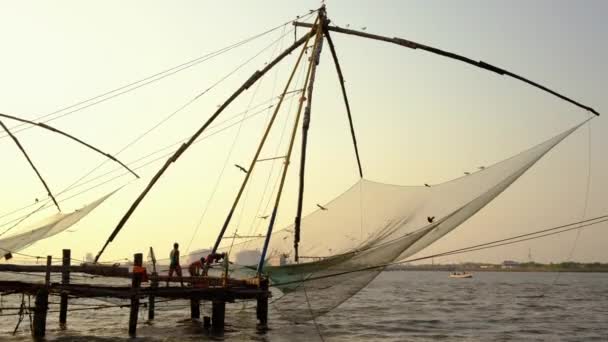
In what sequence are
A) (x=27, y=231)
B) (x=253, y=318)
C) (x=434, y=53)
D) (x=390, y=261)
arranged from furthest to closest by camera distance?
(x=253, y=318) → (x=27, y=231) → (x=434, y=53) → (x=390, y=261)

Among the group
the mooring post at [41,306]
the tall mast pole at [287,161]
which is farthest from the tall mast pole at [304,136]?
the mooring post at [41,306]

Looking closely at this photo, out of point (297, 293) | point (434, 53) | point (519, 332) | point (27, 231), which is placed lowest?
point (519, 332)

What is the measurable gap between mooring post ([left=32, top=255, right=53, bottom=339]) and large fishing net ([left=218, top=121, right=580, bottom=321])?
5.52m

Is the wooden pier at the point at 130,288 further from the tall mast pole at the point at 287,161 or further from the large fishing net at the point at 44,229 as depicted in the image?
the tall mast pole at the point at 287,161

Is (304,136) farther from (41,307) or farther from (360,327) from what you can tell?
(360,327)

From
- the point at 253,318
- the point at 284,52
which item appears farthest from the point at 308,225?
the point at 253,318

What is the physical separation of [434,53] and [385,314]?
2318 centimetres

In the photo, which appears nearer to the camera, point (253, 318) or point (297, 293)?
point (297, 293)

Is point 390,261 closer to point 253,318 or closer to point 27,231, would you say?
point 27,231

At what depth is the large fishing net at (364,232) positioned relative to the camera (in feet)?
46.3

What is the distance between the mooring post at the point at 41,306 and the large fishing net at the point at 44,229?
1109 millimetres

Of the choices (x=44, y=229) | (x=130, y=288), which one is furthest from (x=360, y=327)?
(x=44, y=229)

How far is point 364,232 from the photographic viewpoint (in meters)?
16.3

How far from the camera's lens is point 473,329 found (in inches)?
1115
